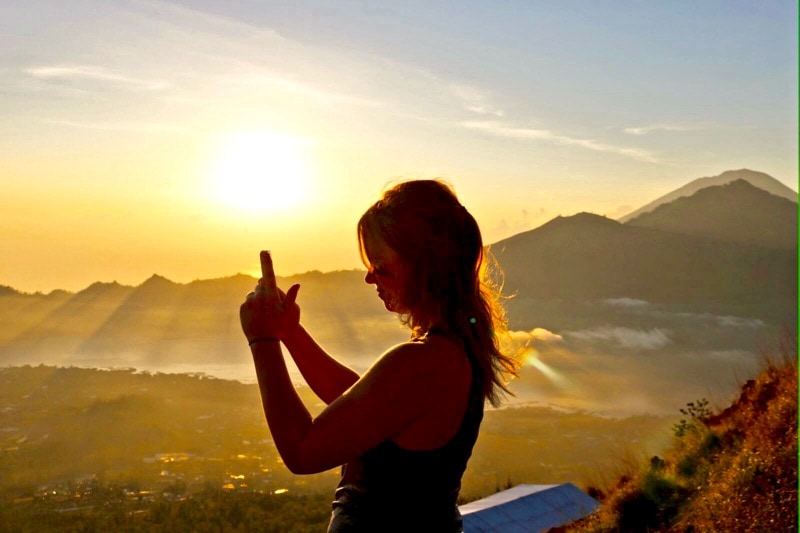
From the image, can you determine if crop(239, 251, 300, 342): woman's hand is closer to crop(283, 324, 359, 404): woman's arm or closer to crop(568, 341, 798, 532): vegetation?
crop(283, 324, 359, 404): woman's arm

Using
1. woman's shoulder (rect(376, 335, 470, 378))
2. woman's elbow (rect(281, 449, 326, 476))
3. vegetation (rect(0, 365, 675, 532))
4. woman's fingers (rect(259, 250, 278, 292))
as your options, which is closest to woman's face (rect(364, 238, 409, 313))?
woman's shoulder (rect(376, 335, 470, 378))

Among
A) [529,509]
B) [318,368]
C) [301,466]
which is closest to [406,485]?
[301,466]

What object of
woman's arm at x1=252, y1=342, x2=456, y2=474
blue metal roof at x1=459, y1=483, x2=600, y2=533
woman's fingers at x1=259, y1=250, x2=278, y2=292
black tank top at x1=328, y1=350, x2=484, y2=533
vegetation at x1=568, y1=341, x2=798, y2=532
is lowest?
blue metal roof at x1=459, y1=483, x2=600, y2=533

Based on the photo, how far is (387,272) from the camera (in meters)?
2.25

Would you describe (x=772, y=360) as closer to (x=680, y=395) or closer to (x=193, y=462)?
(x=193, y=462)

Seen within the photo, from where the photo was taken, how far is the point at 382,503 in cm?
216

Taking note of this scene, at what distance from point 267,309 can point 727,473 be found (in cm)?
690

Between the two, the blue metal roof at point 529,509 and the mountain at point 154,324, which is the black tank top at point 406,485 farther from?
the mountain at point 154,324

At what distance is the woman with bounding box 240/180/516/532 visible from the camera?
1.99 m

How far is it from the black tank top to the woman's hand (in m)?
0.43

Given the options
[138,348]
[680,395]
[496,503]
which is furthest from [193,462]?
[680,395]

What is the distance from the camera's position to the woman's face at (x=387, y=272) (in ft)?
7.32

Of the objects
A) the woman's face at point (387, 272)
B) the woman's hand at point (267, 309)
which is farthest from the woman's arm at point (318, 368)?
the woman's face at point (387, 272)

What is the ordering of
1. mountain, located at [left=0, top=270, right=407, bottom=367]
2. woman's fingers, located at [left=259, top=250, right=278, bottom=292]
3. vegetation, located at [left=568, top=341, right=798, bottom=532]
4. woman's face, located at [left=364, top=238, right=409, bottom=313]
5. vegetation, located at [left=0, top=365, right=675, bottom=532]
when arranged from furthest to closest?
mountain, located at [left=0, top=270, right=407, bottom=367] → vegetation, located at [left=0, top=365, right=675, bottom=532] → vegetation, located at [left=568, top=341, right=798, bottom=532] → woman's fingers, located at [left=259, top=250, right=278, bottom=292] → woman's face, located at [left=364, top=238, right=409, bottom=313]
